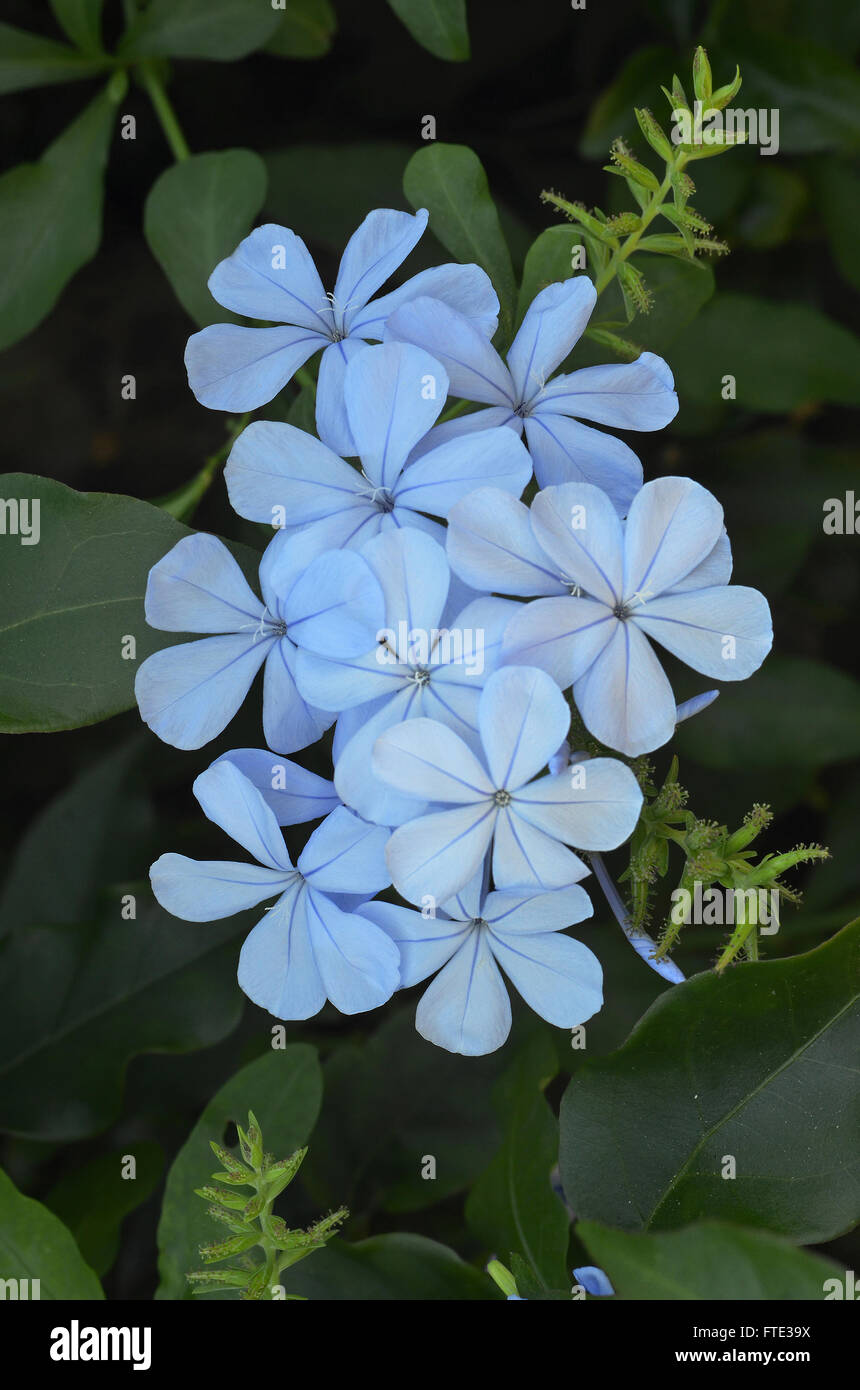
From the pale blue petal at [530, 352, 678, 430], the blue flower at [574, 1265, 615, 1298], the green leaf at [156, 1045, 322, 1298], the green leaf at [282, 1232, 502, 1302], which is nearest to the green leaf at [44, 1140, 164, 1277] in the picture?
the green leaf at [156, 1045, 322, 1298]

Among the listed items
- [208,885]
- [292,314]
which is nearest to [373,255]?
[292,314]

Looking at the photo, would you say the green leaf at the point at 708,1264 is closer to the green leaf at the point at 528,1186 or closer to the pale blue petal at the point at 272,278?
the green leaf at the point at 528,1186

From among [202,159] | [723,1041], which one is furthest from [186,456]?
[723,1041]

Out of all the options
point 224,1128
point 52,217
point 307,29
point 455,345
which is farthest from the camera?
point 307,29

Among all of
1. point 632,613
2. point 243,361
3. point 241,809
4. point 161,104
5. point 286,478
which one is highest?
point 161,104

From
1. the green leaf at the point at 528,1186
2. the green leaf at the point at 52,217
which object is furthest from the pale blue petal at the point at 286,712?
the green leaf at the point at 52,217

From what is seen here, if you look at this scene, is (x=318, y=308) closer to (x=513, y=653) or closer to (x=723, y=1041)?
(x=513, y=653)

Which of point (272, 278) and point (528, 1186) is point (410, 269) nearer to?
point (272, 278)
